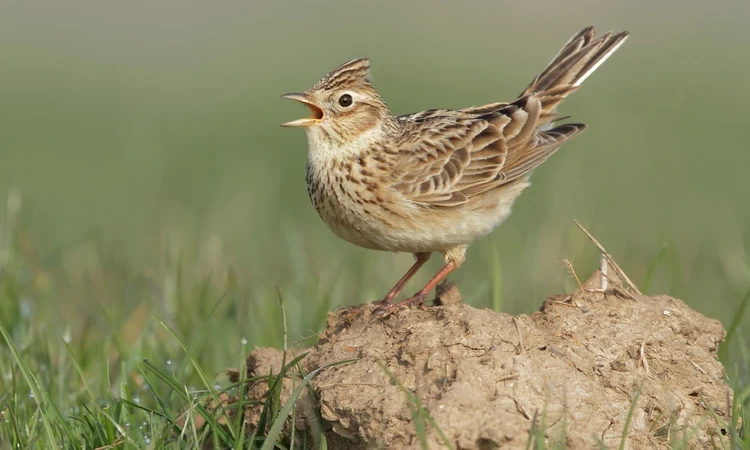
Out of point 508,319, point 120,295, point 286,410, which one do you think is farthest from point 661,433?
point 120,295

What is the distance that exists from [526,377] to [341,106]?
8.46 ft

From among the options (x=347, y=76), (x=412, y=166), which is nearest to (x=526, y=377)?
(x=412, y=166)

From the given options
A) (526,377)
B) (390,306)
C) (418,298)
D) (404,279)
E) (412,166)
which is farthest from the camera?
(412,166)

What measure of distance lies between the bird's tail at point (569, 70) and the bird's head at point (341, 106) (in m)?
1.60

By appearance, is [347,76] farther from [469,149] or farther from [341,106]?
[469,149]

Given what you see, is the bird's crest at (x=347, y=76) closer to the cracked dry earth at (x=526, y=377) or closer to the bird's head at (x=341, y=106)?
the bird's head at (x=341, y=106)

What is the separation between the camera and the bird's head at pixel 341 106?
20.5ft

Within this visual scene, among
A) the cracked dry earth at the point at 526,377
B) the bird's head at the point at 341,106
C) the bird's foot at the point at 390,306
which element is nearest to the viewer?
the cracked dry earth at the point at 526,377

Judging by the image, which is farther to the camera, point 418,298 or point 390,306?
point 418,298

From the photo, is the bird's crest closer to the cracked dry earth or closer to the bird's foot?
the bird's foot

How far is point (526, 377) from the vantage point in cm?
423

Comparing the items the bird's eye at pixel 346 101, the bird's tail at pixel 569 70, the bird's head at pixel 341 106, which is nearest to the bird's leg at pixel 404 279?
the bird's head at pixel 341 106

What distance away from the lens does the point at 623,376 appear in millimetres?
4504

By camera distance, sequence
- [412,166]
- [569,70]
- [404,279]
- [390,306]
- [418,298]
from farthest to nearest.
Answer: [569,70] < [412,166] < [404,279] < [418,298] < [390,306]
